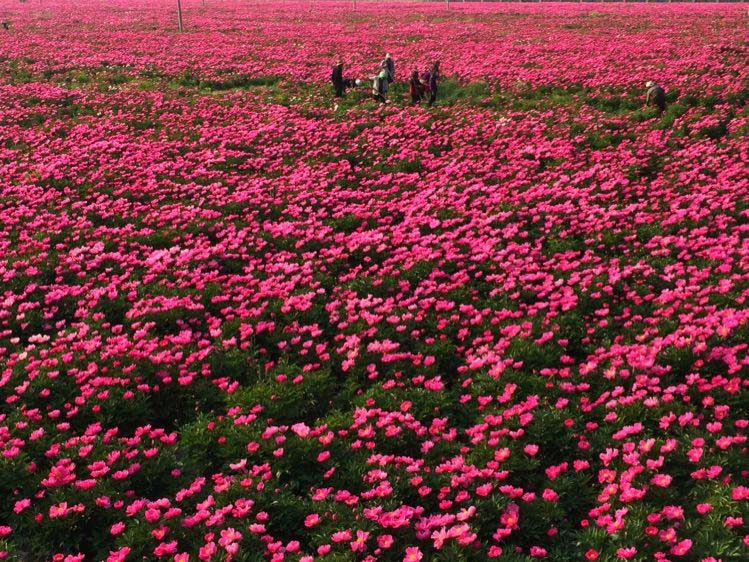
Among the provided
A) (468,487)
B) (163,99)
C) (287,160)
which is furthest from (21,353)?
(163,99)

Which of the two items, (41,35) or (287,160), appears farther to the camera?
(41,35)

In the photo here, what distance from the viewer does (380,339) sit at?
739 centimetres

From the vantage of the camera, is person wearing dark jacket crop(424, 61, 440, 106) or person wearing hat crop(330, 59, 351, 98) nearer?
person wearing dark jacket crop(424, 61, 440, 106)

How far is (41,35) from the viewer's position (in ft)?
126

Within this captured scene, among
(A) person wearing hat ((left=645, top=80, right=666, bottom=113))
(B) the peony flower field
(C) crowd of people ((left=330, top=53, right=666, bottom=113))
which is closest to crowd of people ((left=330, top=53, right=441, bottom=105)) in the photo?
(C) crowd of people ((left=330, top=53, right=666, bottom=113))

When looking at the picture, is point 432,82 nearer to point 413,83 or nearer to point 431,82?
point 431,82

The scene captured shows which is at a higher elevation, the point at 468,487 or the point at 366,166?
the point at 366,166

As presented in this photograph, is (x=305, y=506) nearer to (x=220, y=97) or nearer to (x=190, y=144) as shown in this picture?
(x=190, y=144)

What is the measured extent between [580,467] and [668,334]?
8.03 ft

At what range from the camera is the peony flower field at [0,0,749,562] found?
4.82 m

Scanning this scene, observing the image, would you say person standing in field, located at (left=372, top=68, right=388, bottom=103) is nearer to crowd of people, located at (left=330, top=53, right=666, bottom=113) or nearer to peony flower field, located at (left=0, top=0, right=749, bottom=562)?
crowd of people, located at (left=330, top=53, right=666, bottom=113)

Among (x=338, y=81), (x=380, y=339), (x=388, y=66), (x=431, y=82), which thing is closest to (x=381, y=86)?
(x=388, y=66)

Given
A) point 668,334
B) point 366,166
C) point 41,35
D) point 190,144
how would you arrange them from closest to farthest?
point 668,334 < point 366,166 < point 190,144 < point 41,35

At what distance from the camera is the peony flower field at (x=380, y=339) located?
482 centimetres
